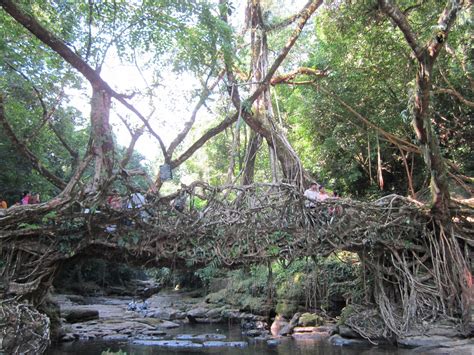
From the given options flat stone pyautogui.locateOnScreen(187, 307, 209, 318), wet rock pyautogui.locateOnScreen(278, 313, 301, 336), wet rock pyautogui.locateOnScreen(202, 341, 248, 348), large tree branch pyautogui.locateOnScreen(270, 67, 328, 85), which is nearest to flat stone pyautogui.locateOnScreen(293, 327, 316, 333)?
wet rock pyautogui.locateOnScreen(278, 313, 301, 336)

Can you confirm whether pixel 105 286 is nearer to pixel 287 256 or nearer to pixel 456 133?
pixel 287 256

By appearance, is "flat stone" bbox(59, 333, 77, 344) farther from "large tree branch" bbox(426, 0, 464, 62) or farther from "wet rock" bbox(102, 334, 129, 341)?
"large tree branch" bbox(426, 0, 464, 62)

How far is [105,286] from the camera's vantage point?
21.9m

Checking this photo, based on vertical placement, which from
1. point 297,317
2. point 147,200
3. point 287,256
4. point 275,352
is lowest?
point 275,352

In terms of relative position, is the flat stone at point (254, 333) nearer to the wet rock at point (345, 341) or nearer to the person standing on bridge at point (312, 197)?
the wet rock at point (345, 341)

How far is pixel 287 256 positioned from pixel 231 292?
23.3ft

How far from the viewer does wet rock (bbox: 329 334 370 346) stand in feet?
30.0

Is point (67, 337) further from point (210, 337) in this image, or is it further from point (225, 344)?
point (225, 344)

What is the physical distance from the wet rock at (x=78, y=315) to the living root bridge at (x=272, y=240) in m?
5.27

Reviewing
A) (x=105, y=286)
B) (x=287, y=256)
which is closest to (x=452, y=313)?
(x=287, y=256)

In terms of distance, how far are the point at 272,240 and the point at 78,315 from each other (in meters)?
7.37

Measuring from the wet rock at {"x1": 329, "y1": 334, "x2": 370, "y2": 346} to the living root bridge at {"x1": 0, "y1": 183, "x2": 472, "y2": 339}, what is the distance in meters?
0.22

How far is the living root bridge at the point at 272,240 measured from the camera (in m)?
7.30

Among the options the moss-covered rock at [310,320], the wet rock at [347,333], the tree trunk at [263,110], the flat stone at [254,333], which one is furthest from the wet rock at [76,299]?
the wet rock at [347,333]
